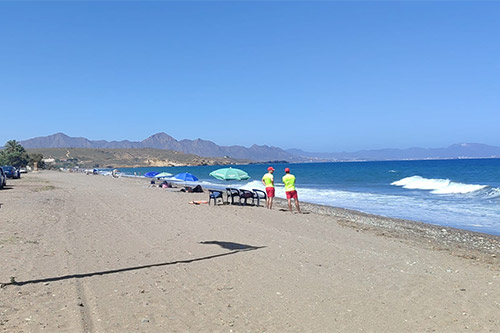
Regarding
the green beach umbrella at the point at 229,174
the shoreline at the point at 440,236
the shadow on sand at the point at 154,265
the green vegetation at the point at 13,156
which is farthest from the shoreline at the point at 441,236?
the green vegetation at the point at 13,156

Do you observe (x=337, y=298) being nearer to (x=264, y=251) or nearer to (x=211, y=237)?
(x=264, y=251)

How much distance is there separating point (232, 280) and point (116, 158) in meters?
171

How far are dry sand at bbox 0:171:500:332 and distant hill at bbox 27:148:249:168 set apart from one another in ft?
458

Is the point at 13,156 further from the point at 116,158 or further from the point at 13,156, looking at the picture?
the point at 116,158

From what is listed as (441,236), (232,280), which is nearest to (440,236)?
(441,236)

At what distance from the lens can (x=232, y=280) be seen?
6.32 metres

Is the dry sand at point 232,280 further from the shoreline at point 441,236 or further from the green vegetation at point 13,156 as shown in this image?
the green vegetation at point 13,156

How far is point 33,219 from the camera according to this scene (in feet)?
39.1

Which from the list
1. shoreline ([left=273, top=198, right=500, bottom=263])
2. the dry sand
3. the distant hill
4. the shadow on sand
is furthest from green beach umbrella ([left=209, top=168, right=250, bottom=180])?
the distant hill

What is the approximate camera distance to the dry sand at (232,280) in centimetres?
476

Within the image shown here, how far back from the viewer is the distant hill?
15312 centimetres

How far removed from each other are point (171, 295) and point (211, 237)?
4416 mm

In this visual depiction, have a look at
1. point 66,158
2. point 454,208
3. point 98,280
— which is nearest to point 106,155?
point 66,158

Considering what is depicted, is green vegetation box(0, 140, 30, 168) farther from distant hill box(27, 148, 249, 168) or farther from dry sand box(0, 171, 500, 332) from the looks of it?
dry sand box(0, 171, 500, 332)
